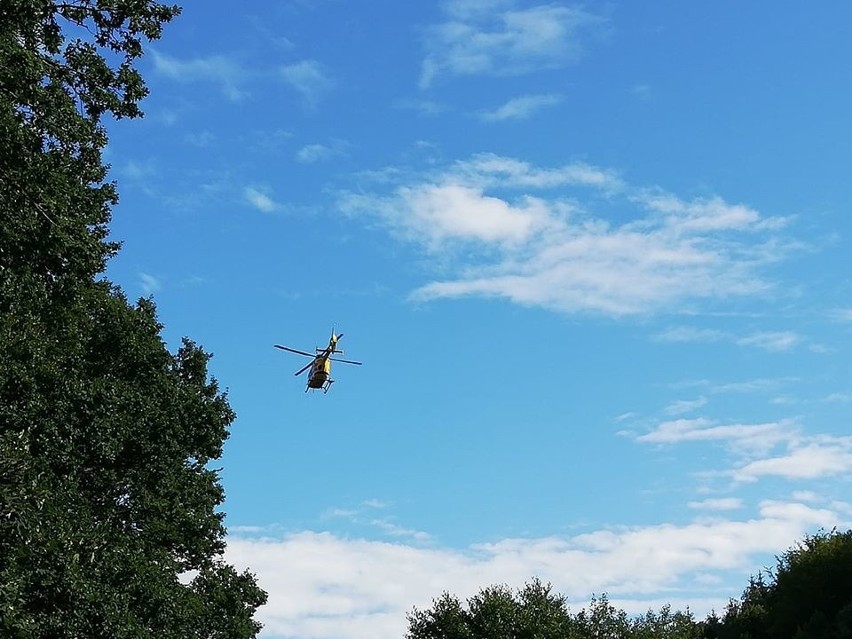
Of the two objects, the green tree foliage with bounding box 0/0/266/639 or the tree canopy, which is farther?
the tree canopy

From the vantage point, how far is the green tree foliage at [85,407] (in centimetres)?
1950

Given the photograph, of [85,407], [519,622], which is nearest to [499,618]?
[519,622]

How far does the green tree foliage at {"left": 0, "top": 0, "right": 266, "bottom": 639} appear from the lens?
19.5 meters

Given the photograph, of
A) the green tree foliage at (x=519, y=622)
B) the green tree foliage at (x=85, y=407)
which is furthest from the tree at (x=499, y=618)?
the green tree foliage at (x=85, y=407)

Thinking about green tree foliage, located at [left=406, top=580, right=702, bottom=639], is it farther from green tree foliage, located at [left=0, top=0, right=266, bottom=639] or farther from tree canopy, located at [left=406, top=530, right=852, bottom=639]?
green tree foliage, located at [left=0, top=0, right=266, bottom=639]

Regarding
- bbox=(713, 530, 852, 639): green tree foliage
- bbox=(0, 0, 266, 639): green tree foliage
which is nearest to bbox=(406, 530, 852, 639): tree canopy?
bbox=(713, 530, 852, 639): green tree foliage

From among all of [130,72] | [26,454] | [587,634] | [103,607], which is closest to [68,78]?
[130,72]

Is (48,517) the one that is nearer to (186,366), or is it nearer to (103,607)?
(103,607)

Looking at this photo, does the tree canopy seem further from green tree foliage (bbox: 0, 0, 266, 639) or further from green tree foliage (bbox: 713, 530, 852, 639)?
green tree foliage (bbox: 0, 0, 266, 639)

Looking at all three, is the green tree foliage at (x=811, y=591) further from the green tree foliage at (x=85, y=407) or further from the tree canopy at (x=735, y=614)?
the green tree foliage at (x=85, y=407)

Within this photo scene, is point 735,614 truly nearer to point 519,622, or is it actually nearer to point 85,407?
point 519,622

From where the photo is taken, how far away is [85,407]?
2833cm

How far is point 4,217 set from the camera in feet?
63.5

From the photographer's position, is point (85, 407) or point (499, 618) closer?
point (85, 407)
